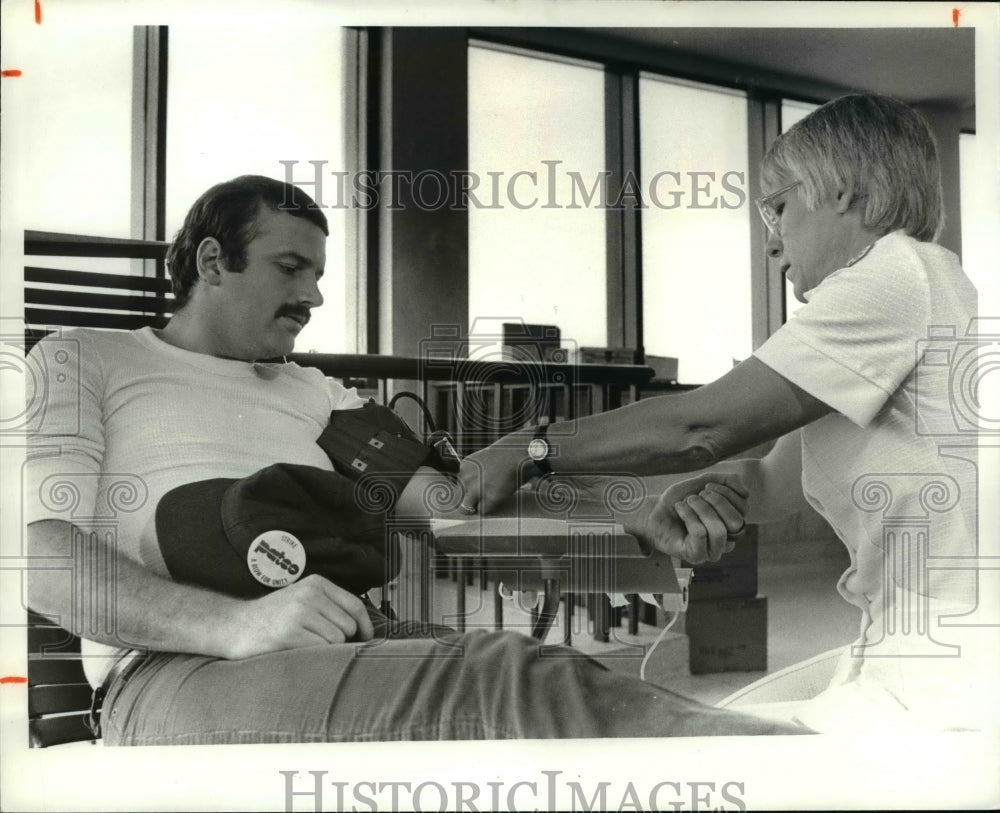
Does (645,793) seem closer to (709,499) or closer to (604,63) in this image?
(709,499)

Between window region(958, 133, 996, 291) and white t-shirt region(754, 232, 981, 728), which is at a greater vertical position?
window region(958, 133, 996, 291)

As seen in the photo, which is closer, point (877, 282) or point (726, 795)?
point (877, 282)

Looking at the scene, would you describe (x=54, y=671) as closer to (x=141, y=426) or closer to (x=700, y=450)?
(x=141, y=426)

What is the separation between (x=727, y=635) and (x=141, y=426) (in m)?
1.13

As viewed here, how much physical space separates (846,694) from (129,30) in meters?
1.82

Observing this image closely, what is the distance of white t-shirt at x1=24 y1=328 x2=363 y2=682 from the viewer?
160cm

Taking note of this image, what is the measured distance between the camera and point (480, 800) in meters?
1.70

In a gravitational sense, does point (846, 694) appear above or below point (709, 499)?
below

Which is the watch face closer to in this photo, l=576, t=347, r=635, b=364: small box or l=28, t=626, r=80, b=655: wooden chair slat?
l=576, t=347, r=635, b=364: small box

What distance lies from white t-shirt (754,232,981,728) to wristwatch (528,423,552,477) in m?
0.42

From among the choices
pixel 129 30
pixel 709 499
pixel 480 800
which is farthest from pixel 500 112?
pixel 480 800

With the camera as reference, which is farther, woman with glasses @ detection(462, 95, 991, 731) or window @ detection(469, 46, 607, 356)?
window @ detection(469, 46, 607, 356)

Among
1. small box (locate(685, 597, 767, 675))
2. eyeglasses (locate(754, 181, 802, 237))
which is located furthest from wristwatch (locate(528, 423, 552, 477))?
eyeglasses (locate(754, 181, 802, 237))

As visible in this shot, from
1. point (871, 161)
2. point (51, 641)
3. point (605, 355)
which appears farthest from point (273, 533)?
point (871, 161)
